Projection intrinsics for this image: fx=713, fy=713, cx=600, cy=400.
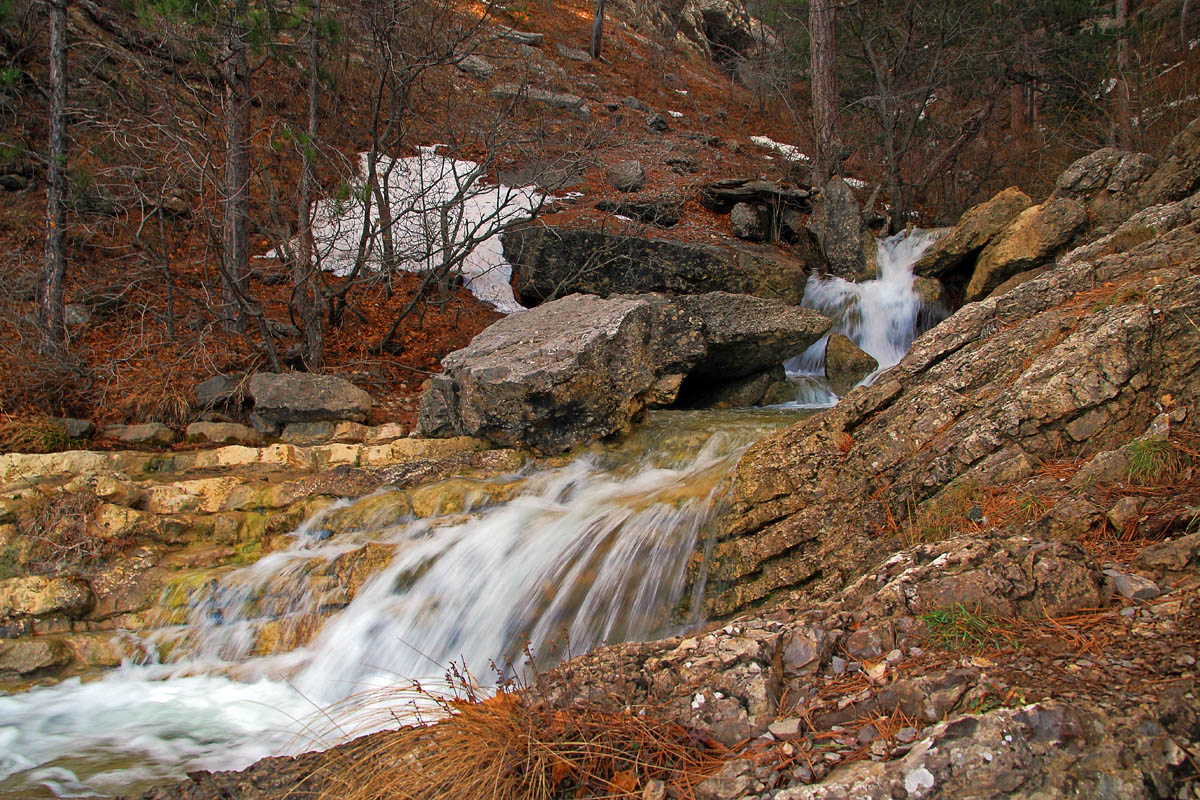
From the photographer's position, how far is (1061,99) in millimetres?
15031

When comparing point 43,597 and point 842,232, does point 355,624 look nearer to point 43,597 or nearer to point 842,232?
point 43,597

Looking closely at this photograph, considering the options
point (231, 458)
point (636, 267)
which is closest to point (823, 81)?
point (636, 267)

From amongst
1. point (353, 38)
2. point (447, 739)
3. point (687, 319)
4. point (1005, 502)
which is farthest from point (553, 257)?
point (447, 739)

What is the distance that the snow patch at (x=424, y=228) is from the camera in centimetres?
956

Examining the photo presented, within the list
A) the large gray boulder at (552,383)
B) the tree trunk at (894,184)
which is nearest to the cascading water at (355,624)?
the large gray boulder at (552,383)

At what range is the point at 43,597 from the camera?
552 cm

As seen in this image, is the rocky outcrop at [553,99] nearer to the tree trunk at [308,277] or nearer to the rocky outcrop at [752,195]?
the rocky outcrop at [752,195]

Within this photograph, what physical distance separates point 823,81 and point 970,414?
1212 centimetres

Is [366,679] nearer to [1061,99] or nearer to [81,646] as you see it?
[81,646]

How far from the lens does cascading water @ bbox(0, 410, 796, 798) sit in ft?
13.8

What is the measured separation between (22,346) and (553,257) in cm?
701

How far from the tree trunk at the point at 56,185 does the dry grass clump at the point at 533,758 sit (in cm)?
882

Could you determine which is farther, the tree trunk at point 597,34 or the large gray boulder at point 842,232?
the tree trunk at point 597,34

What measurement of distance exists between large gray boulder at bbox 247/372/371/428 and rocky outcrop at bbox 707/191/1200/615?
4937 millimetres
